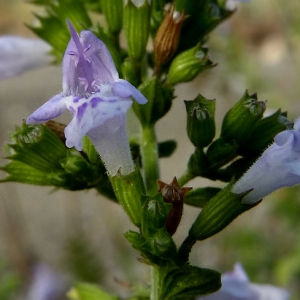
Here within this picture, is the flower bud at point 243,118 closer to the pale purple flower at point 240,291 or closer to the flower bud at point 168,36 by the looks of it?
the flower bud at point 168,36

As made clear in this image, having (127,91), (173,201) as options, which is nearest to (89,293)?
(173,201)

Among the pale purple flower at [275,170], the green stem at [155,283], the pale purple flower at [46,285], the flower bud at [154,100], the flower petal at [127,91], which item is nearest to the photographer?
the flower petal at [127,91]

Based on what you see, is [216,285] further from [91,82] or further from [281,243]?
[281,243]

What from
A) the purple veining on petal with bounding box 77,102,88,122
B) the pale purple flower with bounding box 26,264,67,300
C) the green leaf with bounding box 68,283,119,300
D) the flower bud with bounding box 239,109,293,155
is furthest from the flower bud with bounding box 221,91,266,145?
the pale purple flower with bounding box 26,264,67,300

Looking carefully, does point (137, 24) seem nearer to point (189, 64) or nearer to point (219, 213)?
point (189, 64)

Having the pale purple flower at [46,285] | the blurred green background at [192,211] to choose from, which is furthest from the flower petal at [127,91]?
the pale purple flower at [46,285]

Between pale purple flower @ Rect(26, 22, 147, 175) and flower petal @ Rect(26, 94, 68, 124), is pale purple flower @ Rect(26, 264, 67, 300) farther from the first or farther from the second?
flower petal @ Rect(26, 94, 68, 124)
